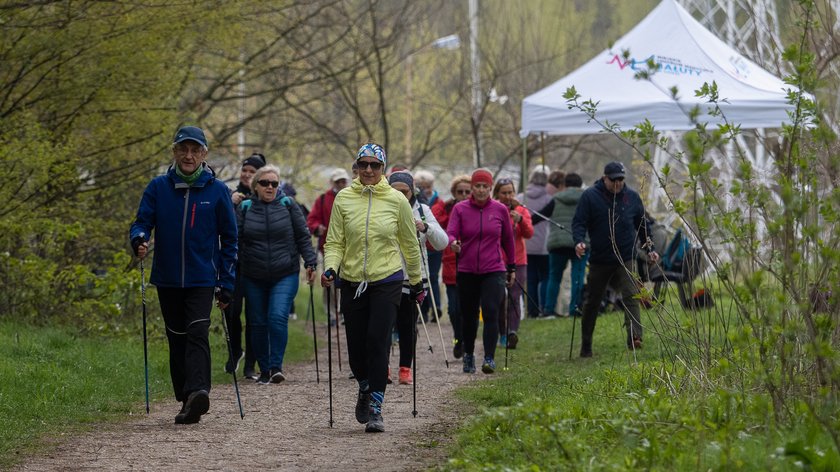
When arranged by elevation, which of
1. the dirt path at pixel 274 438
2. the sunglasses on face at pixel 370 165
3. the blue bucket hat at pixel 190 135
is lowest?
the dirt path at pixel 274 438

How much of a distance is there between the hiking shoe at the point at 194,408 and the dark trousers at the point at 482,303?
395 centimetres

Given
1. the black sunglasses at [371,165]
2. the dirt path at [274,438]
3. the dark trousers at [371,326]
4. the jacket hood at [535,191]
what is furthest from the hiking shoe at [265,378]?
the jacket hood at [535,191]

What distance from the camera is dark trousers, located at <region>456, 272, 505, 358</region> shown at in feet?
41.2

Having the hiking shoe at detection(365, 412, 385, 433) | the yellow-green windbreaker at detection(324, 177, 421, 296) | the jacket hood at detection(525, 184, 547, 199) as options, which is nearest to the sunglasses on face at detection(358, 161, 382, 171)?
the yellow-green windbreaker at detection(324, 177, 421, 296)

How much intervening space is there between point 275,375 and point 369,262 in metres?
3.55

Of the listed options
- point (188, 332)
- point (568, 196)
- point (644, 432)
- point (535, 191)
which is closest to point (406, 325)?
point (188, 332)

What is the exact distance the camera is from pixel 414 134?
35.9 m

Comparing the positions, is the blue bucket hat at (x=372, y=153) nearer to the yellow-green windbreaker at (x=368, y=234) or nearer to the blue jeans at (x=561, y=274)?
the yellow-green windbreaker at (x=368, y=234)

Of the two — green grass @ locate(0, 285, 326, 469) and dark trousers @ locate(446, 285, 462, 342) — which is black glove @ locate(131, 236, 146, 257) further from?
dark trousers @ locate(446, 285, 462, 342)

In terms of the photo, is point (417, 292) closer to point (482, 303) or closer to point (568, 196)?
point (482, 303)

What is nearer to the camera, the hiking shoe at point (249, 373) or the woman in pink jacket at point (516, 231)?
the hiking shoe at point (249, 373)

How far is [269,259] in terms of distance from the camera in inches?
474

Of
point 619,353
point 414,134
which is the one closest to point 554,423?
point 619,353

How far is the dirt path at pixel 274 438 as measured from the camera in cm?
757
